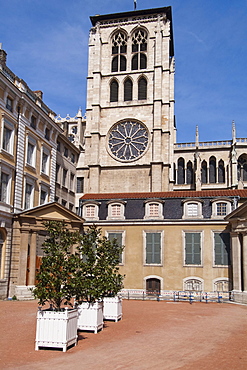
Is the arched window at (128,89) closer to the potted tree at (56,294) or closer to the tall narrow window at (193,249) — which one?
the tall narrow window at (193,249)

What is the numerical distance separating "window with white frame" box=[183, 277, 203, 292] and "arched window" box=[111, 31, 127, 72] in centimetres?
3238

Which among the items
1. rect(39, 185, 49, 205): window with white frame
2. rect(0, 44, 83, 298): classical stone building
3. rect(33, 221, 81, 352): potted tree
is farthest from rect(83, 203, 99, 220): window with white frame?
rect(33, 221, 81, 352): potted tree

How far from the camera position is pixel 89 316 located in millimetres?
15062

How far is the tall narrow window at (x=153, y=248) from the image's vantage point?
3172cm

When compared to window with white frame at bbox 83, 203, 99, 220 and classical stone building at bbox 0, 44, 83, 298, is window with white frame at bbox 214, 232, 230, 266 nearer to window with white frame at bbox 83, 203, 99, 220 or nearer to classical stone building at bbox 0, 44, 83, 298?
window with white frame at bbox 83, 203, 99, 220

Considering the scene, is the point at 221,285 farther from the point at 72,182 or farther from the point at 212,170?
the point at 212,170

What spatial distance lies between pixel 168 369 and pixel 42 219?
69.3 ft

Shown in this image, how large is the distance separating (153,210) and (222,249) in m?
6.49

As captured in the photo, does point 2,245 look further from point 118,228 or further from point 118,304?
point 118,304

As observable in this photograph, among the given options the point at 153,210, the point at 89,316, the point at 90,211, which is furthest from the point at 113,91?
the point at 89,316

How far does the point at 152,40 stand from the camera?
52.0 metres

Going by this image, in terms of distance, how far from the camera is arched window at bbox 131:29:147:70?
52.5m

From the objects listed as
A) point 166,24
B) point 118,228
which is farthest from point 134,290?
point 166,24

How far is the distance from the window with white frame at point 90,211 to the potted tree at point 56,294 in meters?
19.4
